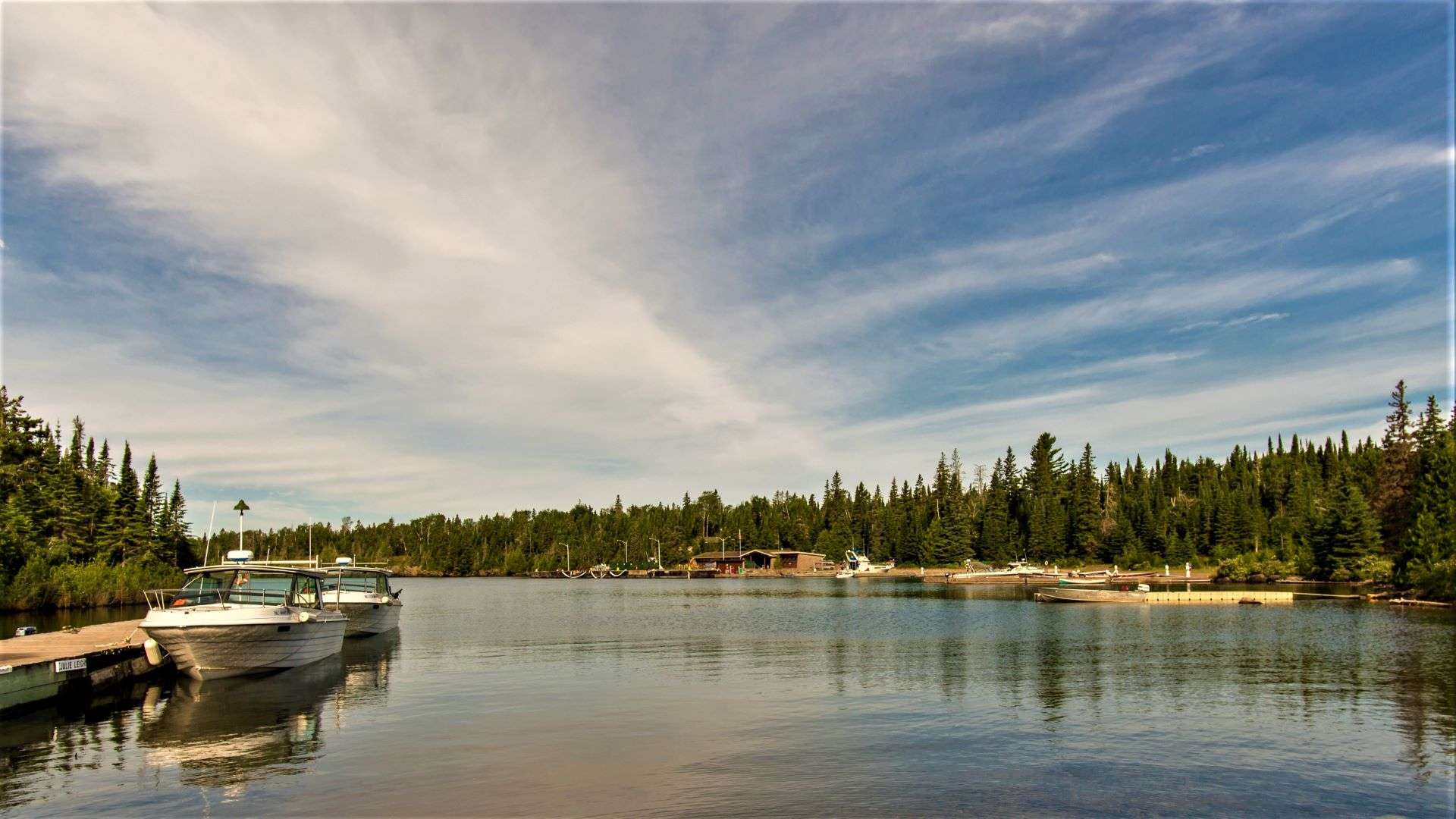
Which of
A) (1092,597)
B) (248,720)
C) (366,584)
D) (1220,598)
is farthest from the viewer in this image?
(1092,597)

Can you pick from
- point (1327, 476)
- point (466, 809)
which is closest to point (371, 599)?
point (466, 809)

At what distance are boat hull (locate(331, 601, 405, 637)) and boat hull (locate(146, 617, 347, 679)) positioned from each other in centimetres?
1583

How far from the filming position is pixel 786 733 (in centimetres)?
2597

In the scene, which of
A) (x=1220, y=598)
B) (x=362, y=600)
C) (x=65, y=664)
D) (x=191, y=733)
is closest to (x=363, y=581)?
(x=362, y=600)

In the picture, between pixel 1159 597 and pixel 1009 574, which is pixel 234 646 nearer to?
pixel 1159 597

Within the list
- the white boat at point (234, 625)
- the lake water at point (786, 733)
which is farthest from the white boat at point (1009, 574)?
the white boat at point (234, 625)

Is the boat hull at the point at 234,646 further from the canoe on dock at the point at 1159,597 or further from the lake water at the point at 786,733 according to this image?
the canoe on dock at the point at 1159,597

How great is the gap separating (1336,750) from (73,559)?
114 metres

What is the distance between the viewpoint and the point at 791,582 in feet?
558

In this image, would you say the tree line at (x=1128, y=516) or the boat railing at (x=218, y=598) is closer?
the boat railing at (x=218, y=598)

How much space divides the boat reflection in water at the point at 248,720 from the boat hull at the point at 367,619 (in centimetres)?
1215

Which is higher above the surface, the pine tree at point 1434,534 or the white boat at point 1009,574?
the pine tree at point 1434,534

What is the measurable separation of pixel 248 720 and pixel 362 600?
29.5 m

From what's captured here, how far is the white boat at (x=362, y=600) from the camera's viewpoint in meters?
55.4
